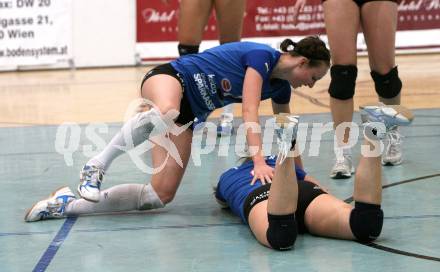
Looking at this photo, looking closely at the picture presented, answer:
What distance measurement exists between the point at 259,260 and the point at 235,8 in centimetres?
245

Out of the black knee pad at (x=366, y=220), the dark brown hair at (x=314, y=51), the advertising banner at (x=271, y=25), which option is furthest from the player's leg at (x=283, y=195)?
the advertising banner at (x=271, y=25)

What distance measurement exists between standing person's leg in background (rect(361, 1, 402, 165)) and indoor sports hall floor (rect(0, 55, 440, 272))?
120 mm

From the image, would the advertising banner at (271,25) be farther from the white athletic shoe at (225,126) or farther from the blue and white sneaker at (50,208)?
the blue and white sneaker at (50,208)

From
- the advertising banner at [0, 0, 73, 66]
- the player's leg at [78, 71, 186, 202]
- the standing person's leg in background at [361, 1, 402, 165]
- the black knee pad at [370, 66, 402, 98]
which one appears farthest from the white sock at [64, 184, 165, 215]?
the advertising banner at [0, 0, 73, 66]

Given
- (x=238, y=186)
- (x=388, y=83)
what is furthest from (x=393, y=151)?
(x=238, y=186)

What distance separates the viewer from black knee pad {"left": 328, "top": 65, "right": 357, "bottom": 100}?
3.80 m

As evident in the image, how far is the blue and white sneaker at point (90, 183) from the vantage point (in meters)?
3.10

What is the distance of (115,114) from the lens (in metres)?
5.91

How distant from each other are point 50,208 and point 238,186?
717 millimetres

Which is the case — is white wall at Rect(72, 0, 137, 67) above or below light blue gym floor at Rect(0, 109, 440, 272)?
above

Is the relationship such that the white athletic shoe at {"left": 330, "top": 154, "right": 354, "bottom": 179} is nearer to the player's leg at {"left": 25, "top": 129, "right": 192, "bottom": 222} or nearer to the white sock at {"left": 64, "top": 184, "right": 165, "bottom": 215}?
the player's leg at {"left": 25, "top": 129, "right": 192, "bottom": 222}

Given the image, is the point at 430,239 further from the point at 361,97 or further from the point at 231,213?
the point at 361,97

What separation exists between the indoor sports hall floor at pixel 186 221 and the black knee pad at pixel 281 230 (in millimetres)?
37

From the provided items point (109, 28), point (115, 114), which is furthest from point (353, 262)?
point (109, 28)
